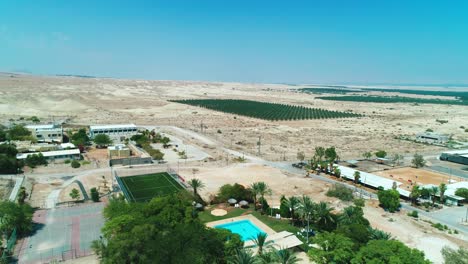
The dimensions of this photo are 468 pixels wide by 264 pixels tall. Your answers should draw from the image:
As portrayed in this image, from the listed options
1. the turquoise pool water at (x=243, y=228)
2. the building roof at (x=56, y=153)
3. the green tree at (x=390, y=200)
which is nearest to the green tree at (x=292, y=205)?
the turquoise pool water at (x=243, y=228)

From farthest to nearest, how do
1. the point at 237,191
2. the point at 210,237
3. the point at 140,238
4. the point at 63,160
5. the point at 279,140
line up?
the point at 279,140, the point at 63,160, the point at 237,191, the point at 210,237, the point at 140,238

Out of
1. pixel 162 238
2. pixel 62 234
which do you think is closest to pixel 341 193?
pixel 162 238

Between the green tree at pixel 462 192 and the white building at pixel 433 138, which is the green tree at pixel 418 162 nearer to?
the green tree at pixel 462 192

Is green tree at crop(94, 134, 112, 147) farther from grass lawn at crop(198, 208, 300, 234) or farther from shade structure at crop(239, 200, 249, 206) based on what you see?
shade structure at crop(239, 200, 249, 206)

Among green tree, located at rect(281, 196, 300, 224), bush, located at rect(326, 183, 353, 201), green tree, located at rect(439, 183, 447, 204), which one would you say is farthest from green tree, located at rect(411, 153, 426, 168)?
green tree, located at rect(281, 196, 300, 224)

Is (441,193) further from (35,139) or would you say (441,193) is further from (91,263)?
(35,139)

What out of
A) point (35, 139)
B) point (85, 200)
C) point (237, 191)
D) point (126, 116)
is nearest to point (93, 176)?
point (85, 200)

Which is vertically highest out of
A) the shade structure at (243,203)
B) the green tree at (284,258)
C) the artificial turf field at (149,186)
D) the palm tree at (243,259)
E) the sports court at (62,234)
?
the palm tree at (243,259)
